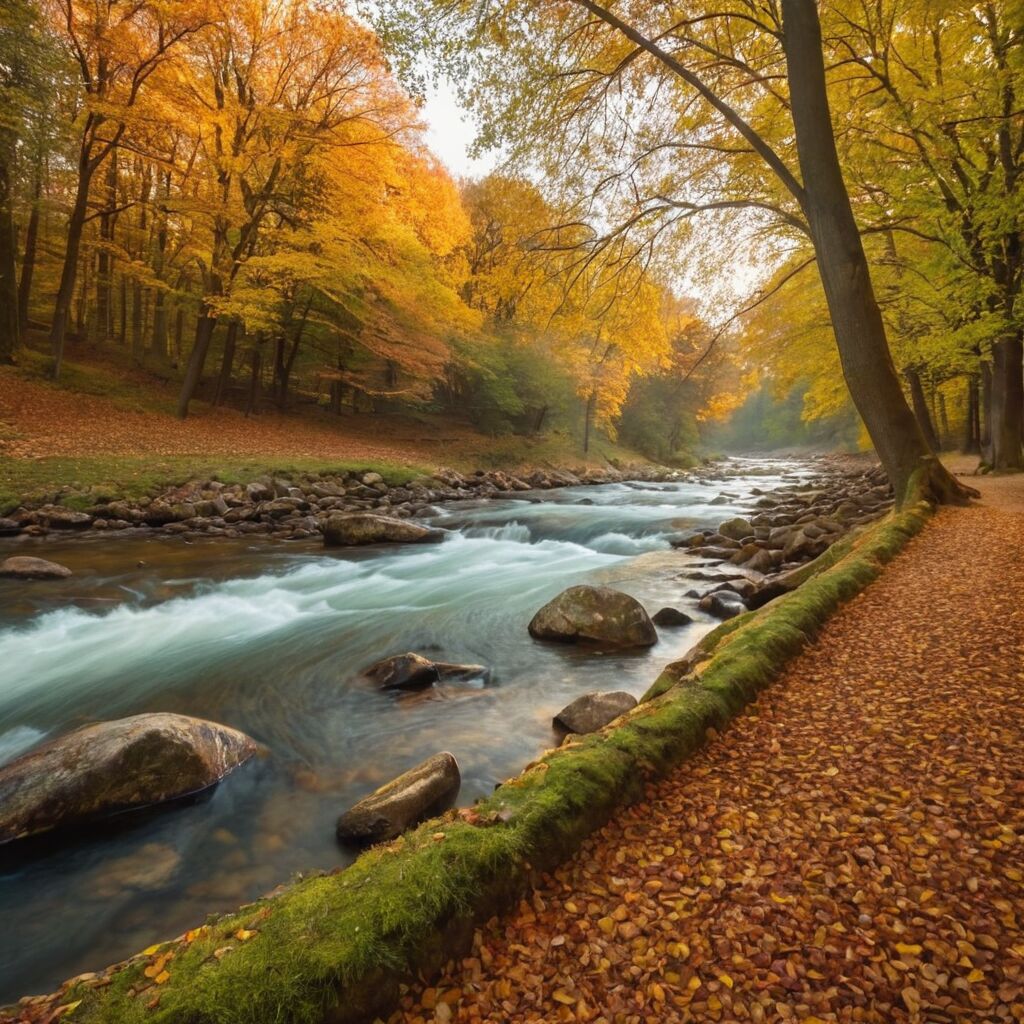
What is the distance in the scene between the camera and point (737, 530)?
12188 millimetres

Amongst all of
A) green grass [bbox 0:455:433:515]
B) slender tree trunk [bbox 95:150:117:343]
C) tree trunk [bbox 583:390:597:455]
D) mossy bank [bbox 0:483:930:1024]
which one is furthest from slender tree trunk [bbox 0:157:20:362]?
tree trunk [bbox 583:390:597:455]

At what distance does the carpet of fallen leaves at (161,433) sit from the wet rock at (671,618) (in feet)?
45.9

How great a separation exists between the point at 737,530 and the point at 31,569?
42.2 ft

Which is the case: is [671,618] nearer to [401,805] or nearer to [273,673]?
[401,805]

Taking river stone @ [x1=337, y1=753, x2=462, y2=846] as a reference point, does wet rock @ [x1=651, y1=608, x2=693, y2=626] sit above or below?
above

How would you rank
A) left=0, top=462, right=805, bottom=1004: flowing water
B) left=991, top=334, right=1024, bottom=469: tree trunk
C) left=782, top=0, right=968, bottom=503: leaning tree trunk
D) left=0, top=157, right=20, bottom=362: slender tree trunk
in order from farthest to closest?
left=0, top=157, right=20, bottom=362: slender tree trunk < left=991, top=334, right=1024, bottom=469: tree trunk < left=782, top=0, right=968, bottom=503: leaning tree trunk < left=0, top=462, right=805, bottom=1004: flowing water

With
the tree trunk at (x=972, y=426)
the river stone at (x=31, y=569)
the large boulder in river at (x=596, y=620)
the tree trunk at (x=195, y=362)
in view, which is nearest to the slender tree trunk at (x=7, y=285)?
the tree trunk at (x=195, y=362)

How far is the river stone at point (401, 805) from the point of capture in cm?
356

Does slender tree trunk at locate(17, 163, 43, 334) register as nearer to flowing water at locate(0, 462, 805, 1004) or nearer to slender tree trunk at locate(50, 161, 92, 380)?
slender tree trunk at locate(50, 161, 92, 380)

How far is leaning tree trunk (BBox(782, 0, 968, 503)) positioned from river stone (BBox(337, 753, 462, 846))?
7.07 m

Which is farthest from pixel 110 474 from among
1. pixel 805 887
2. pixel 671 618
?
pixel 805 887

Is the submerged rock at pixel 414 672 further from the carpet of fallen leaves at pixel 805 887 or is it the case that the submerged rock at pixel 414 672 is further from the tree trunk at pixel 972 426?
the tree trunk at pixel 972 426

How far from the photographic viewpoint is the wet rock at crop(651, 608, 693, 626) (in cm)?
735

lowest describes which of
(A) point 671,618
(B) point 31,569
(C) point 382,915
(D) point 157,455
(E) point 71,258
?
(B) point 31,569
